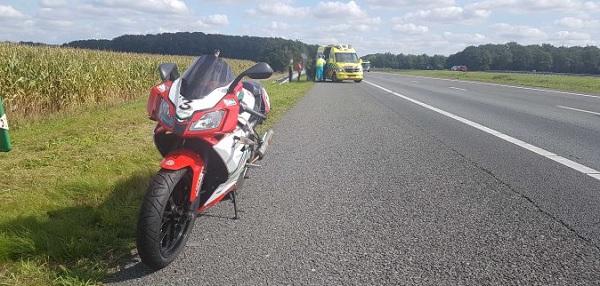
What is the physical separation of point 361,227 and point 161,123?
175 cm

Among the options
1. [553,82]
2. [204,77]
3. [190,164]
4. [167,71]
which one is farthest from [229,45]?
[190,164]

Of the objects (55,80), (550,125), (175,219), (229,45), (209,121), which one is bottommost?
(550,125)

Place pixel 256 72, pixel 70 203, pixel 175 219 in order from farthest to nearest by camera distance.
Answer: pixel 70 203, pixel 256 72, pixel 175 219

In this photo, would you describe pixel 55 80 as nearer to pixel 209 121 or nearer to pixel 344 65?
pixel 209 121

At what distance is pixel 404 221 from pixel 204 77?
79.0 inches

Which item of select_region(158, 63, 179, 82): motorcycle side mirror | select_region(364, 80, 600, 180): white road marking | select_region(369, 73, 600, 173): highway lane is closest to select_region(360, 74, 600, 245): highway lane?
select_region(369, 73, 600, 173): highway lane

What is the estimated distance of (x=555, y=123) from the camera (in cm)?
962

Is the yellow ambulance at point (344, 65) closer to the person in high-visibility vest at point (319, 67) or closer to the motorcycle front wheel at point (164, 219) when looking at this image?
the person in high-visibility vest at point (319, 67)

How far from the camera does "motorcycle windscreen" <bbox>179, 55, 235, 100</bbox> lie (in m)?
3.32

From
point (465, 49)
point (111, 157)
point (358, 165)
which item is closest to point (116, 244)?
point (111, 157)

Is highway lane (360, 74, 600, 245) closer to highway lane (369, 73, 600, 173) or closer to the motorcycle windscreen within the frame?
highway lane (369, 73, 600, 173)

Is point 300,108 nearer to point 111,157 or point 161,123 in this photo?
point 111,157

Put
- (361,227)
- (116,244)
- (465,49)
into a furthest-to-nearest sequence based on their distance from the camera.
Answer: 1. (465,49)
2. (361,227)
3. (116,244)

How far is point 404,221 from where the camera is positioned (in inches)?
147
